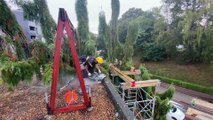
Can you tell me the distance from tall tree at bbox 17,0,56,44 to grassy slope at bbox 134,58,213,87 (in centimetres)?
1059

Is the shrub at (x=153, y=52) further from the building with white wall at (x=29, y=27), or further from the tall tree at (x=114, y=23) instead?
the building with white wall at (x=29, y=27)

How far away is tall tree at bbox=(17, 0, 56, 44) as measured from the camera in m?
3.76

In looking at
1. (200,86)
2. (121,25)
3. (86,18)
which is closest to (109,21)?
(86,18)

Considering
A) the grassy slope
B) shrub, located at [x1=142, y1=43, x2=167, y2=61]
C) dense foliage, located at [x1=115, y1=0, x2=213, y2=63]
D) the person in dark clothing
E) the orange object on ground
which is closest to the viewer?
the orange object on ground

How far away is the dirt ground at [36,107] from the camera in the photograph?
246 centimetres

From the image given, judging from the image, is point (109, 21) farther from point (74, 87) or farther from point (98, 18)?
point (74, 87)

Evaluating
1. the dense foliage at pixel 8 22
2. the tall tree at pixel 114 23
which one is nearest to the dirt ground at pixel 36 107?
the dense foliage at pixel 8 22

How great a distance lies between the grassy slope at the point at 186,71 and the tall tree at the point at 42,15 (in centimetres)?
1059

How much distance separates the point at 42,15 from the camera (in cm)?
386

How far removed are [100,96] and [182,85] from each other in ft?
28.9

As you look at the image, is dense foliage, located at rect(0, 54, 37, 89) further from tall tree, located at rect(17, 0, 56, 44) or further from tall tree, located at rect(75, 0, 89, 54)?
tall tree, located at rect(75, 0, 89, 54)

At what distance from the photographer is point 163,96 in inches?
218

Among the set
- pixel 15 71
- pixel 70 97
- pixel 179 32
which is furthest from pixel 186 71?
pixel 15 71

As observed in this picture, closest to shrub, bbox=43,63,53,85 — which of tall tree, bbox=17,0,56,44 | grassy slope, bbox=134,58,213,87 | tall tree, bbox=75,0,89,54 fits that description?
tall tree, bbox=17,0,56,44
